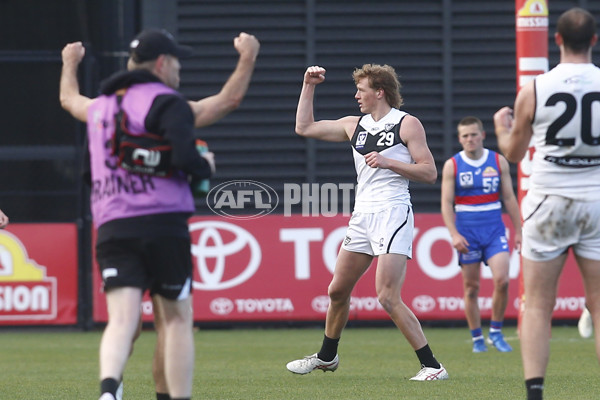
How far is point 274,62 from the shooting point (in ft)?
53.0

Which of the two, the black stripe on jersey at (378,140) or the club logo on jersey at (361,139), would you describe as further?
the club logo on jersey at (361,139)

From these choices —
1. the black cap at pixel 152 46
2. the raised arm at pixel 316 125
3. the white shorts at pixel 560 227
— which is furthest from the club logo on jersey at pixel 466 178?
the black cap at pixel 152 46

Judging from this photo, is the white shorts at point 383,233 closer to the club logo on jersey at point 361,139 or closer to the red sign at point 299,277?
the club logo on jersey at point 361,139

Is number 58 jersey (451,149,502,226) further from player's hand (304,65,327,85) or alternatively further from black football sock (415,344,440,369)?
player's hand (304,65,327,85)

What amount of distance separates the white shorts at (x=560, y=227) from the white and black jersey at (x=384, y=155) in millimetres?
2726

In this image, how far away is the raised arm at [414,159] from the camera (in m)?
8.27

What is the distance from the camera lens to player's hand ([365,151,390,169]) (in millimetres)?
8055

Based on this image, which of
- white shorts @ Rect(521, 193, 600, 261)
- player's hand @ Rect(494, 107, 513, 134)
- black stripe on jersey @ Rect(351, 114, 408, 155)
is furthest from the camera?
black stripe on jersey @ Rect(351, 114, 408, 155)

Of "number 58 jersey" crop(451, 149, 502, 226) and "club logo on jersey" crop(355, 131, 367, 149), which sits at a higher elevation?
"club logo on jersey" crop(355, 131, 367, 149)

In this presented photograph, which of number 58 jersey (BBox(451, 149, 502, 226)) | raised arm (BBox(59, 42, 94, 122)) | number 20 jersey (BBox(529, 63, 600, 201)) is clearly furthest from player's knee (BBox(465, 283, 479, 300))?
raised arm (BBox(59, 42, 94, 122))

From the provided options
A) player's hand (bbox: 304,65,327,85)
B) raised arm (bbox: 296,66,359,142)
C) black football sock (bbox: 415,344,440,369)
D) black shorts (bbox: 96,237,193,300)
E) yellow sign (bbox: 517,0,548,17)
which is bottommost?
black football sock (bbox: 415,344,440,369)

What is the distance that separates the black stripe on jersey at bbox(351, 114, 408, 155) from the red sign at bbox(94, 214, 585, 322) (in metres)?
5.96

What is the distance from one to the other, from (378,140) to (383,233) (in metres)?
0.68

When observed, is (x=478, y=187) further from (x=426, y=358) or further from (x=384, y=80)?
(x=426, y=358)
